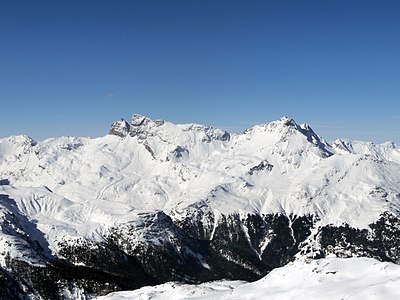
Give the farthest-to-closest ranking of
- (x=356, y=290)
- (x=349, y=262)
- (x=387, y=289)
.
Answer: (x=349, y=262), (x=356, y=290), (x=387, y=289)

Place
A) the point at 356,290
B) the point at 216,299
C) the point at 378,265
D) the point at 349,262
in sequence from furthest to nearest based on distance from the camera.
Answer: the point at 216,299 → the point at 349,262 → the point at 378,265 → the point at 356,290

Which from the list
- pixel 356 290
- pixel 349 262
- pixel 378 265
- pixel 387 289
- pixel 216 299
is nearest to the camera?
pixel 387 289

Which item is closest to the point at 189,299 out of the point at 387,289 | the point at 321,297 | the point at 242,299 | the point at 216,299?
the point at 216,299

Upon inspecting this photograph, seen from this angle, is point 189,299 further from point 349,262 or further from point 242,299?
point 349,262

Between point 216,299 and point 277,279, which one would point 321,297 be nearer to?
point 277,279

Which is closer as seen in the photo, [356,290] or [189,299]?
[356,290]

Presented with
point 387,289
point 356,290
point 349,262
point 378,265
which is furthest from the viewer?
point 349,262

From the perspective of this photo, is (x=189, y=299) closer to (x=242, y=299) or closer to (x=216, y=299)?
(x=216, y=299)

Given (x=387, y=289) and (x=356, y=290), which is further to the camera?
(x=356, y=290)

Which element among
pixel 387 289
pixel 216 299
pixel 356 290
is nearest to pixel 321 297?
pixel 356 290
